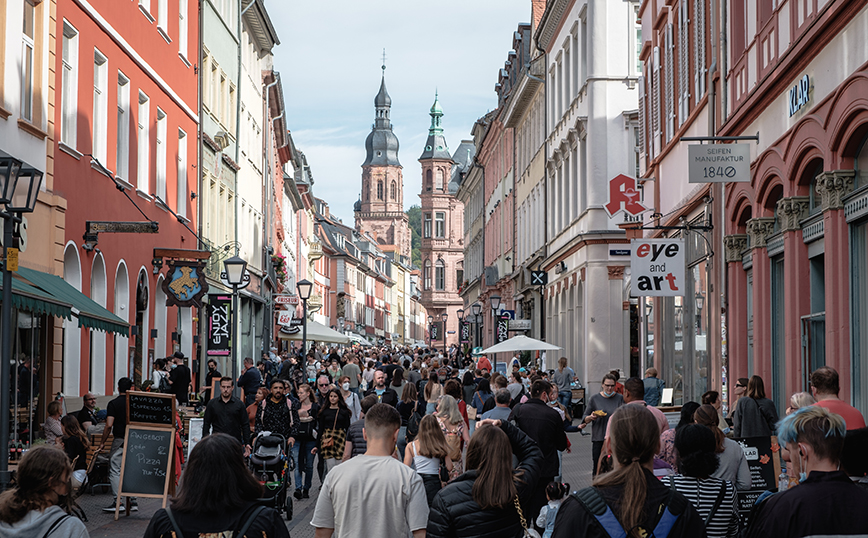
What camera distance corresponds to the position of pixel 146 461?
43.2 ft

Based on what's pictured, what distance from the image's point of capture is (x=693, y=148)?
15.1 metres

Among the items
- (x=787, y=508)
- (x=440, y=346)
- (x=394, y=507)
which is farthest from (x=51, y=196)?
(x=440, y=346)

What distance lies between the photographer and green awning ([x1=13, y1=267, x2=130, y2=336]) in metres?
14.9

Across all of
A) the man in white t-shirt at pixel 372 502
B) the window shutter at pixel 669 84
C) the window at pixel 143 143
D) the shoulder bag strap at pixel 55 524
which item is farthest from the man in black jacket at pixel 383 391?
the shoulder bag strap at pixel 55 524

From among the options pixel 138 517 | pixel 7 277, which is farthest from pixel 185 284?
pixel 7 277

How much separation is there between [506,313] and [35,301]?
2812 cm

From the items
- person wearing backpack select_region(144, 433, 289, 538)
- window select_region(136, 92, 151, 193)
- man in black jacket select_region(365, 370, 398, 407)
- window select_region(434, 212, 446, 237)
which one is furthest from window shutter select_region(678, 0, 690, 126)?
window select_region(434, 212, 446, 237)

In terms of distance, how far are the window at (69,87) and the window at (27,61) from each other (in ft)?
4.98

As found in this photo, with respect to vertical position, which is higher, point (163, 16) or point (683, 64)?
point (163, 16)

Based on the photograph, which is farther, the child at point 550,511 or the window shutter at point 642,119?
the window shutter at point 642,119

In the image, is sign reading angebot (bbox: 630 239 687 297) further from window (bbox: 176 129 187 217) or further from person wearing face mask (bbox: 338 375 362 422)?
window (bbox: 176 129 187 217)

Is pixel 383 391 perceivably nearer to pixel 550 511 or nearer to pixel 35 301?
pixel 35 301

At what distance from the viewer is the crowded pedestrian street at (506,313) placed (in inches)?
193

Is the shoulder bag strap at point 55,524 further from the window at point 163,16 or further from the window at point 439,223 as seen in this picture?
the window at point 439,223
